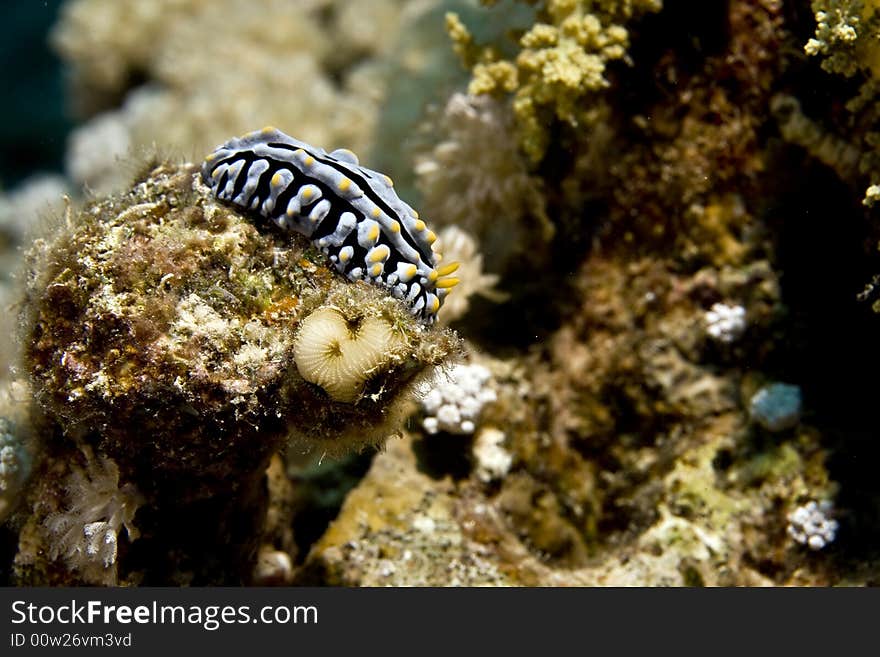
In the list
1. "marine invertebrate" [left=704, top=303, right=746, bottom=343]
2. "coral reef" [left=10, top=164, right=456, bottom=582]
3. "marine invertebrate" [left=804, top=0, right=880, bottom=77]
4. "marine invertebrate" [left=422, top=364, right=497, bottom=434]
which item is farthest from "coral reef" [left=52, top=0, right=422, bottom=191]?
"marine invertebrate" [left=804, top=0, right=880, bottom=77]

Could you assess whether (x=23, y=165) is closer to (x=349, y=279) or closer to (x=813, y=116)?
(x=349, y=279)

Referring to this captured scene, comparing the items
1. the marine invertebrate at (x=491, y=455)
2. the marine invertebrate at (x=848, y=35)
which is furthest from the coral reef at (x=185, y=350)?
the marine invertebrate at (x=848, y=35)

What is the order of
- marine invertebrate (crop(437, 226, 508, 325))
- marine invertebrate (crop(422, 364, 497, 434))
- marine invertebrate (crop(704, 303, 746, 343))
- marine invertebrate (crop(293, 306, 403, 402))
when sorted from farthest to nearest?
marine invertebrate (crop(437, 226, 508, 325))
marine invertebrate (crop(704, 303, 746, 343))
marine invertebrate (crop(422, 364, 497, 434))
marine invertebrate (crop(293, 306, 403, 402))

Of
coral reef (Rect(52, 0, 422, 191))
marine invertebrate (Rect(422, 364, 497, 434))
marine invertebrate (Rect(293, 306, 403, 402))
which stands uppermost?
coral reef (Rect(52, 0, 422, 191))

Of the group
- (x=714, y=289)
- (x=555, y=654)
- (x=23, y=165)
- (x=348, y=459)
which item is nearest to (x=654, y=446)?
(x=714, y=289)

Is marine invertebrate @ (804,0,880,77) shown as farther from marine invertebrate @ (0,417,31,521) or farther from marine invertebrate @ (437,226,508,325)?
marine invertebrate @ (0,417,31,521)

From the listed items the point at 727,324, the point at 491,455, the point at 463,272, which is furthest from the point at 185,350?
the point at 727,324
